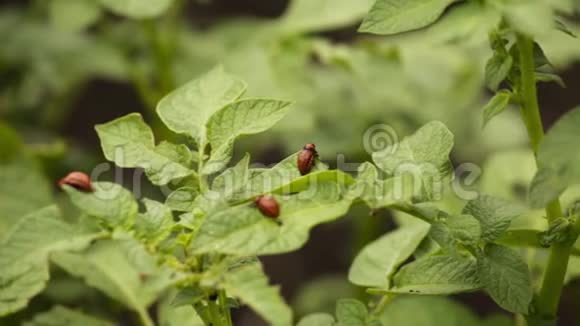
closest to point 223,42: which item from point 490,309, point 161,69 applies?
point 161,69

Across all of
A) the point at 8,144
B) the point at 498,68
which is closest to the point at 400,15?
A: the point at 498,68

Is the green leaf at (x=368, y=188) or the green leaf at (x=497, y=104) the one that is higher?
the green leaf at (x=497, y=104)

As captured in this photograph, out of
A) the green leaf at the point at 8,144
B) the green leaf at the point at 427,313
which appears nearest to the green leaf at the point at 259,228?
the green leaf at the point at 427,313

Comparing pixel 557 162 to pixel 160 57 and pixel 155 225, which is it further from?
pixel 160 57

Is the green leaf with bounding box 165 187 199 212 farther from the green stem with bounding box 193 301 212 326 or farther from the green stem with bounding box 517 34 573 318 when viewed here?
the green stem with bounding box 517 34 573 318

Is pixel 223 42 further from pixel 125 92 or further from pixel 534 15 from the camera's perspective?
pixel 534 15

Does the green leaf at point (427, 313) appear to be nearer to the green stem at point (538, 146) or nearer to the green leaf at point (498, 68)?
the green stem at point (538, 146)
